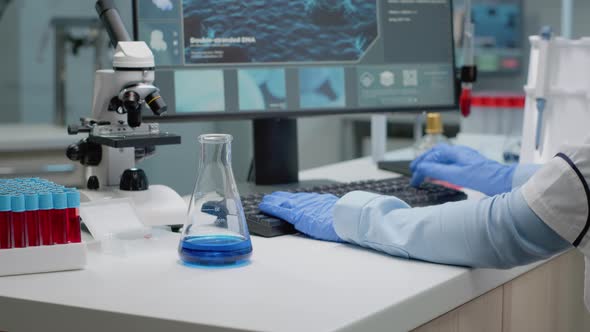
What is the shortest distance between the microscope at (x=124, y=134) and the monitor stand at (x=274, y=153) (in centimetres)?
35

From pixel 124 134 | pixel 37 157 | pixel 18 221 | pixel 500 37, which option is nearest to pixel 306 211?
pixel 124 134

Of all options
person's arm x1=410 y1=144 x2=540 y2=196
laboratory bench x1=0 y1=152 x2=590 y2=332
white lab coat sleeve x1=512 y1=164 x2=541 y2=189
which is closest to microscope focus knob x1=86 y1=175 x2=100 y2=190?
laboratory bench x1=0 y1=152 x2=590 y2=332

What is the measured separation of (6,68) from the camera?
370 centimetres

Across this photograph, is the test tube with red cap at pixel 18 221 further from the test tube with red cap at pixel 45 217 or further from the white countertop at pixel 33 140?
the white countertop at pixel 33 140

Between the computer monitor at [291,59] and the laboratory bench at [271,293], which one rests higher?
the computer monitor at [291,59]

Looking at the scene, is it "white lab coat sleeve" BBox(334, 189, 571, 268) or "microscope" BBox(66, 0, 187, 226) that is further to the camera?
"microscope" BBox(66, 0, 187, 226)

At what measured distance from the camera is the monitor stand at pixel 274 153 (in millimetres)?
1564

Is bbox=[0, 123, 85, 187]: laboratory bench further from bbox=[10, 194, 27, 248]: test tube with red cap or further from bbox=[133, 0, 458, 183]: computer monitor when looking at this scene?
bbox=[10, 194, 27, 248]: test tube with red cap

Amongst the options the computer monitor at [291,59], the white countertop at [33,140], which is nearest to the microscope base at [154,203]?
the computer monitor at [291,59]

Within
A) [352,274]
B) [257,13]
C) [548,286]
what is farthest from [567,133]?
[352,274]

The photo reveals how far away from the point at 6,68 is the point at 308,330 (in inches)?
131

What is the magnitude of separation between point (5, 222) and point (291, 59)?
706mm

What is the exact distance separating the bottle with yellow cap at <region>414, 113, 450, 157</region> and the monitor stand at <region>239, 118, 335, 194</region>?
1.42 ft

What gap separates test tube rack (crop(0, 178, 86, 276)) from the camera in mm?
920
